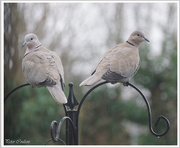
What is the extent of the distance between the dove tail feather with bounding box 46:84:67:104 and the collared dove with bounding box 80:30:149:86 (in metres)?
0.17

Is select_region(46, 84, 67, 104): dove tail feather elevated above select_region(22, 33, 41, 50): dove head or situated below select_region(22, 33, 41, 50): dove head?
below

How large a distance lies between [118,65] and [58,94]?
0.46 m

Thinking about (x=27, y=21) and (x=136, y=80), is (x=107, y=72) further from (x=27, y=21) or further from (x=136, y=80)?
(x=27, y=21)

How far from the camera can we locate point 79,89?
16.1 ft

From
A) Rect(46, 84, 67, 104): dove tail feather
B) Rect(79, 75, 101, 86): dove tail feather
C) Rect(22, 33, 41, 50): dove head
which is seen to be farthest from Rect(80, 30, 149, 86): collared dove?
Rect(22, 33, 41, 50): dove head

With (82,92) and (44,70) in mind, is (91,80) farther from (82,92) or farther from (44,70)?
(82,92)

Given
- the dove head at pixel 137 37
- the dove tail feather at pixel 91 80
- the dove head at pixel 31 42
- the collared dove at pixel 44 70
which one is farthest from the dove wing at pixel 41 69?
the dove head at pixel 137 37

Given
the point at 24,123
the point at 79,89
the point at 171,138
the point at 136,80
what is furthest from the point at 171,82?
the point at 24,123

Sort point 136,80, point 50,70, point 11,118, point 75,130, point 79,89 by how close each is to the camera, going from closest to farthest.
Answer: point 75,130 → point 50,70 → point 11,118 → point 136,80 → point 79,89

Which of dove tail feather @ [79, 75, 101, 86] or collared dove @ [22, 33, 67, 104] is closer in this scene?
dove tail feather @ [79, 75, 101, 86]

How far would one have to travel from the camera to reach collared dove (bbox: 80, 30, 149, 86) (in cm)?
177

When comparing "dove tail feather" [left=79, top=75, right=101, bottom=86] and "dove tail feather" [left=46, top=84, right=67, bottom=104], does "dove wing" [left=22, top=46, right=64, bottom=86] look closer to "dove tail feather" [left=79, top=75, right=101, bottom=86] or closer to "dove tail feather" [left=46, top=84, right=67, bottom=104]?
"dove tail feather" [left=46, top=84, right=67, bottom=104]

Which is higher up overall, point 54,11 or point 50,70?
point 54,11

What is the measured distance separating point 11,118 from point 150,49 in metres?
2.40
